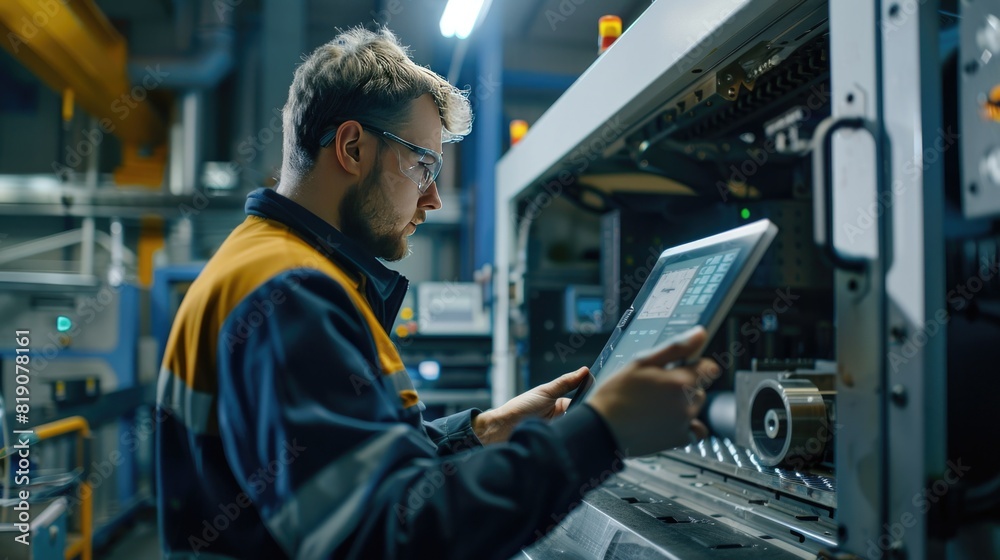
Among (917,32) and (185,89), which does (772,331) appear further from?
(185,89)

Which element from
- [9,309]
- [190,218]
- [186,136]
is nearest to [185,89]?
[186,136]

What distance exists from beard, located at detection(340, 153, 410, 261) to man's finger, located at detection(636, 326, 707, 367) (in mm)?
529

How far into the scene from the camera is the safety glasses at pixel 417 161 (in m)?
1.08

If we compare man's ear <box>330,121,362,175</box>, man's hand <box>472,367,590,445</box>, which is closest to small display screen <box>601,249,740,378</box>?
man's hand <box>472,367,590,445</box>

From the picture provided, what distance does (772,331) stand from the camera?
196 centimetres

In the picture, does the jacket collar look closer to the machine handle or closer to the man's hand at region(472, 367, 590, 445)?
the man's hand at region(472, 367, 590, 445)

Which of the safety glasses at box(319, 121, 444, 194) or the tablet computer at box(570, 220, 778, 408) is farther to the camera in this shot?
the safety glasses at box(319, 121, 444, 194)

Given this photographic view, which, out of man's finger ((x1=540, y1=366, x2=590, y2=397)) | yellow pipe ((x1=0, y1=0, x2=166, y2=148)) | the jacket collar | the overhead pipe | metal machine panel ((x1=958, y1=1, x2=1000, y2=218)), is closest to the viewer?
metal machine panel ((x1=958, y1=1, x2=1000, y2=218))

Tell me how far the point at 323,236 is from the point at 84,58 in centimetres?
342

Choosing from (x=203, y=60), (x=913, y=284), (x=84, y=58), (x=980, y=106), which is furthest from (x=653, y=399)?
(x=203, y=60)

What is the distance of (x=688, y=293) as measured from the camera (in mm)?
907

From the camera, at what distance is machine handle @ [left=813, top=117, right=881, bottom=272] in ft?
2.64

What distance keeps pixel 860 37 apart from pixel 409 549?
0.82 metres

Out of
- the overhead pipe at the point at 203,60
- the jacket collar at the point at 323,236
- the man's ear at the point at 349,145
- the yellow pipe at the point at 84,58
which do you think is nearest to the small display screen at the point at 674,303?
the jacket collar at the point at 323,236
